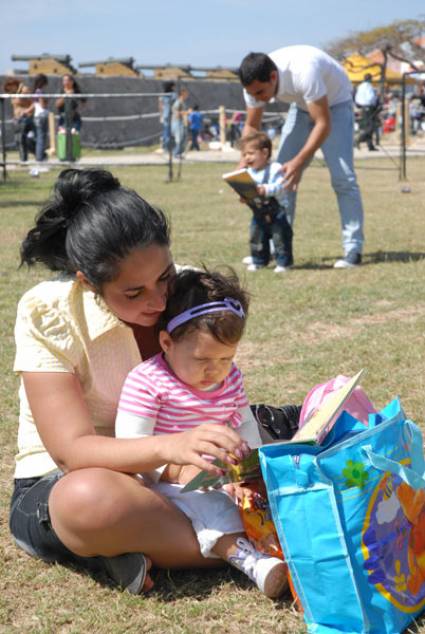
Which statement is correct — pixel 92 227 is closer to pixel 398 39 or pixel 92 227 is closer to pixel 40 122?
pixel 40 122

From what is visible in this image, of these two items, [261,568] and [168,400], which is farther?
[168,400]

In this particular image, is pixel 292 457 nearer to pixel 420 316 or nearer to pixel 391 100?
pixel 420 316

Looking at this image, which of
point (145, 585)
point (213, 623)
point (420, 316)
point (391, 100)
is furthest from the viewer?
point (391, 100)

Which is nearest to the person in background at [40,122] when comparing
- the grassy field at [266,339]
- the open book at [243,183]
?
the grassy field at [266,339]

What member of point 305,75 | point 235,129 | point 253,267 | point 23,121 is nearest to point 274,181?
point 253,267

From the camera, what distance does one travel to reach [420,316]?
17.4 ft

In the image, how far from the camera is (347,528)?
2002 millimetres

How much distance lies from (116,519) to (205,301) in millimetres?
565

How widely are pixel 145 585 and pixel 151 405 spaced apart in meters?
0.43

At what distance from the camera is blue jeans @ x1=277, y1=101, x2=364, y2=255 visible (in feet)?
22.0

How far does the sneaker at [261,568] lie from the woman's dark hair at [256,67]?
4.42 metres

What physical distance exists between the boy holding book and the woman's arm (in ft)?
14.7

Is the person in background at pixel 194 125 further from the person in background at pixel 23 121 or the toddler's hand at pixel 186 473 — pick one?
the toddler's hand at pixel 186 473

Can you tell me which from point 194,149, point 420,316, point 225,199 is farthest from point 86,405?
point 194,149
